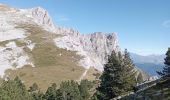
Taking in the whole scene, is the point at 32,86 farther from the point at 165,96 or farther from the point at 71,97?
the point at 165,96

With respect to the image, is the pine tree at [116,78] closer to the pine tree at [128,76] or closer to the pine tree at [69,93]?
the pine tree at [128,76]

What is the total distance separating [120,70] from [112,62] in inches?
75.8

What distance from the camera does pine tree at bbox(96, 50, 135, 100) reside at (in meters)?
54.6

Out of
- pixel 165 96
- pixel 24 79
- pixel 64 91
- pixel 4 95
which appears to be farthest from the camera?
pixel 24 79

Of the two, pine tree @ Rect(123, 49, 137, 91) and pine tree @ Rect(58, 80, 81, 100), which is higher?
pine tree @ Rect(123, 49, 137, 91)

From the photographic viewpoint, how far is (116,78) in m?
55.0

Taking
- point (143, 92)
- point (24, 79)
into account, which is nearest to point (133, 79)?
point (143, 92)

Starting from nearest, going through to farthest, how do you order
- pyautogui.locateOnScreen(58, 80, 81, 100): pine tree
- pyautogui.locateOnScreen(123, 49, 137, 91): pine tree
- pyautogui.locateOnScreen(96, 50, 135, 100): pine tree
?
pyautogui.locateOnScreen(96, 50, 135, 100): pine tree → pyautogui.locateOnScreen(123, 49, 137, 91): pine tree → pyautogui.locateOnScreen(58, 80, 81, 100): pine tree

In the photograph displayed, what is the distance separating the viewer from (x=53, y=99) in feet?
381

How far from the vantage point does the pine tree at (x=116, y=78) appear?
54.6m

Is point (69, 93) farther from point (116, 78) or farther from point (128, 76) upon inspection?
point (128, 76)

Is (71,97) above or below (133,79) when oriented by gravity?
below

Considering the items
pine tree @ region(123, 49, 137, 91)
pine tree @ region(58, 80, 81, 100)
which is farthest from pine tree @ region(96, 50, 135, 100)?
pine tree @ region(58, 80, 81, 100)

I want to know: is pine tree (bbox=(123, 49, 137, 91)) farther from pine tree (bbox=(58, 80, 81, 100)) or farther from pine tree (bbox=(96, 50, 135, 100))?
pine tree (bbox=(58, 80, 81, 100))
